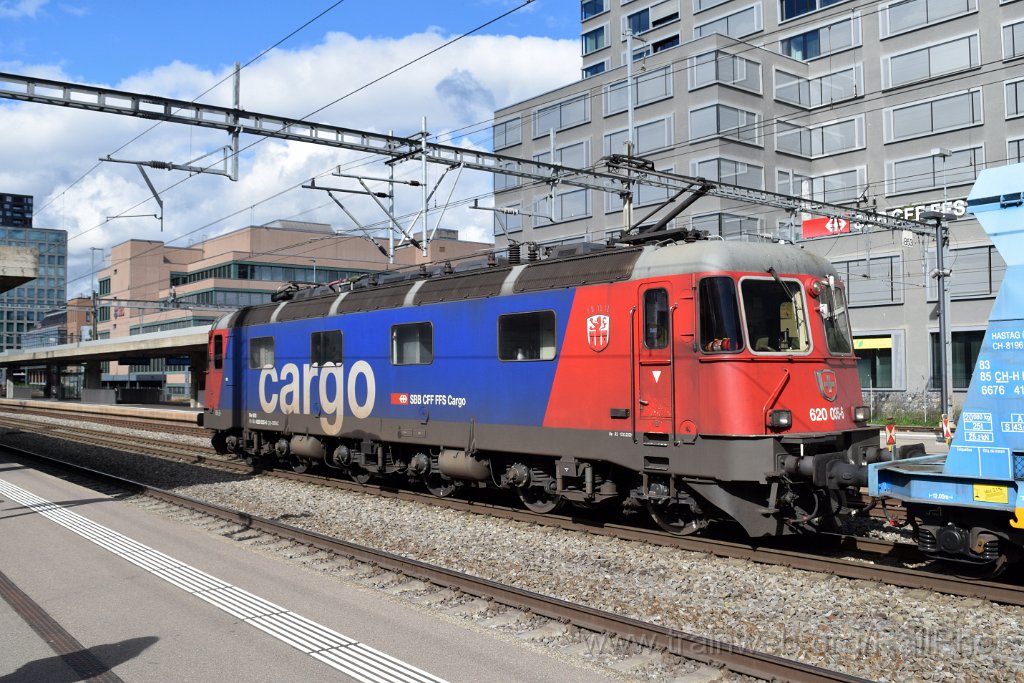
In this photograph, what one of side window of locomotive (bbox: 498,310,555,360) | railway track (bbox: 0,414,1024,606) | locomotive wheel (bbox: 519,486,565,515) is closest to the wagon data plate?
railway track (bbox: 0,414,1024,606)

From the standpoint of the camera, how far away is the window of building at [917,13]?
39219 mm

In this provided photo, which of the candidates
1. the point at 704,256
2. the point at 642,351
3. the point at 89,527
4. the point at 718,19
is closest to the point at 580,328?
the point at 642,351

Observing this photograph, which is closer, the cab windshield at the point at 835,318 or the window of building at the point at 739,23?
the cab windshield at the point at 835,318

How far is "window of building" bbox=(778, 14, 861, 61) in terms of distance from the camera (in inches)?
1729

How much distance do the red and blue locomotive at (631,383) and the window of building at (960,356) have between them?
30.0m

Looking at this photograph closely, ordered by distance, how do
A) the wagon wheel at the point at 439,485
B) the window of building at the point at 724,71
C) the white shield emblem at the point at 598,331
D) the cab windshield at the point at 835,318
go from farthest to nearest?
the window of building at the point at 724,71 < the wagon wheel at the point at 439,485 < the white shield emblem at the point at 598,331 < the cab windshield at the point at 835,318

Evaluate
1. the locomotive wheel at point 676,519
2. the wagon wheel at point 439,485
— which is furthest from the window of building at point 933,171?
the locomotive wheel at point 676,519

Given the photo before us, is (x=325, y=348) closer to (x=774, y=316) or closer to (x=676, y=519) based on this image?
(x=676, y=519)

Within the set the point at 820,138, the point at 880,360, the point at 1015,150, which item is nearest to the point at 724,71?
the point at 820,138

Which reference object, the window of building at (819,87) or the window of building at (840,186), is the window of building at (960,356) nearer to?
the window of building at (840,186)

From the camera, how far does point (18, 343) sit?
145125mm

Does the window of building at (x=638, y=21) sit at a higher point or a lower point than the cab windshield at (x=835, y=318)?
higher

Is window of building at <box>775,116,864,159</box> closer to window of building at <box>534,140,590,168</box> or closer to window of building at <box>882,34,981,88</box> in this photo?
window of building at <box>882,34,981,88</box>

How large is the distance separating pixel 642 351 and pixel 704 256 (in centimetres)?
141
